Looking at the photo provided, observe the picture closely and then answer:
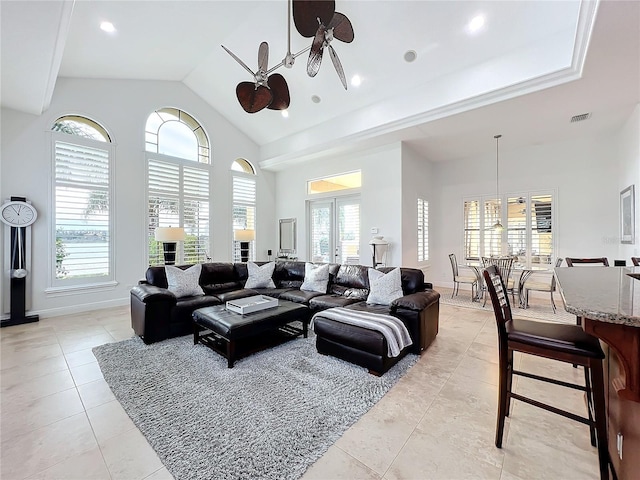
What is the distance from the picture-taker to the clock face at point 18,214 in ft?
13.4

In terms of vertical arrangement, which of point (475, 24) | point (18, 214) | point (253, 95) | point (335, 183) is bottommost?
point (18, 214)

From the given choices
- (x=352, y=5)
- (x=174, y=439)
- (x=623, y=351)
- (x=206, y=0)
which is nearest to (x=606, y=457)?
(x=623, y=351)

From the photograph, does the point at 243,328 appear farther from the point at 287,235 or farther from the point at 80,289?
the point at 287,235

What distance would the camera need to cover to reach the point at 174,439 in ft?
5.78

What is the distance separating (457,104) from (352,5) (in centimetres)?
205

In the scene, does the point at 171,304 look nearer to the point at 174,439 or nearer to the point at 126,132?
the point at 174,439

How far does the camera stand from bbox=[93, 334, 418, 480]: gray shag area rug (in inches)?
63.6

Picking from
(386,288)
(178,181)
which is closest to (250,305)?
(386,288)

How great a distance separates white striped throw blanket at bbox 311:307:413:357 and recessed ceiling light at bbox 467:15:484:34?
3822mm

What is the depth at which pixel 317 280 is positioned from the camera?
14.6ft

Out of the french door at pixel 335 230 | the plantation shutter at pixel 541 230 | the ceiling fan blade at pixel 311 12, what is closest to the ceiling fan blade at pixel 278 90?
the ceiling fan blade at pixel 311 12

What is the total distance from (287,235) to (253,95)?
472cm

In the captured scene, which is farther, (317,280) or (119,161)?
(119,161)

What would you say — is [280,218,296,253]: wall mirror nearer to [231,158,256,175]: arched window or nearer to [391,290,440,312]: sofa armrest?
[231,158,256,175]: arched window
